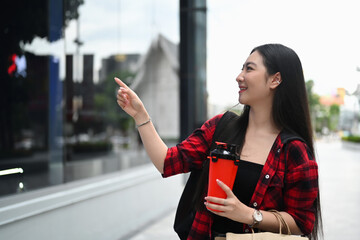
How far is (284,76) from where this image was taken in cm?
149

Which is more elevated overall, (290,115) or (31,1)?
(31,1)

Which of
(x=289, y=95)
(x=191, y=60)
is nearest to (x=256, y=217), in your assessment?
(x=289, y=95)

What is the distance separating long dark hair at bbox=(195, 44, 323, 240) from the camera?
1.48m

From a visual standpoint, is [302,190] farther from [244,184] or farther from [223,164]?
[223,164]

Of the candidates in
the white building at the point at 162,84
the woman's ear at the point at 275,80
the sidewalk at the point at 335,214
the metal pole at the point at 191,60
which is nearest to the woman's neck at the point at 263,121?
the woman's ear at the point at 275,80

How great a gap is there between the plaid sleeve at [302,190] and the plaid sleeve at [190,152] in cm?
38

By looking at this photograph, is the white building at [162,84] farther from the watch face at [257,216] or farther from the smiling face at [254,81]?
the watch face at [257,216]

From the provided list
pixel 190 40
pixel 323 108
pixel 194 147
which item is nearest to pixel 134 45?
pixel 190 40

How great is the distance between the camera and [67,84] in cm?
707

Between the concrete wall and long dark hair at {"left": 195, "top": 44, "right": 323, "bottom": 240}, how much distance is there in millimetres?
1876

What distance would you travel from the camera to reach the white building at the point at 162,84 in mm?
8367

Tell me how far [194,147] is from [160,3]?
736 centimetres

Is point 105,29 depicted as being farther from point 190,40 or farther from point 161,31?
point 190,40

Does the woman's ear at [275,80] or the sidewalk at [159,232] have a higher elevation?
the woman's ear at [275,80]
